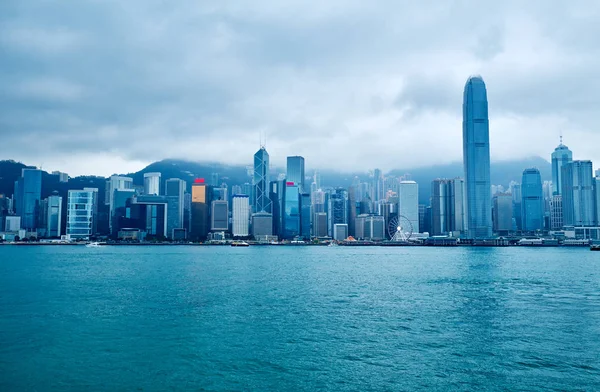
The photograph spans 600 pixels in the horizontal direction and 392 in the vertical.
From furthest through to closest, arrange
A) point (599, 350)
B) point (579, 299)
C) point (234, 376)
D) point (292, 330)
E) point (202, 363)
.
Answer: point (579, 299) → point (292, 330) → point (599, 350) → point (202, 363) → point (234, 376)

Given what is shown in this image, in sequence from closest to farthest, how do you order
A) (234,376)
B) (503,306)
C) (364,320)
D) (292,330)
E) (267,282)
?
(234,376) → (292,330) → (364,320) → (503,306) → (267,282)

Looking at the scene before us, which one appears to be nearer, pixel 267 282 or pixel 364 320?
pixel 364 320

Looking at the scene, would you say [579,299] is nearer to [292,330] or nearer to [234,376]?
[292,330]

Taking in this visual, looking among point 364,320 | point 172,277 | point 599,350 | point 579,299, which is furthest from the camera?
point 172,277

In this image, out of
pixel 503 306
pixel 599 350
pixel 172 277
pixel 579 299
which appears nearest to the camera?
pixel 599 350

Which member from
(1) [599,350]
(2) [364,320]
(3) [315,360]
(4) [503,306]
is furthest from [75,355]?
(4) [503,306]

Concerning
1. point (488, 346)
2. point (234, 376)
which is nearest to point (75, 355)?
point (234, 376)

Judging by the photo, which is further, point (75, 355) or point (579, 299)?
point (579, 299)

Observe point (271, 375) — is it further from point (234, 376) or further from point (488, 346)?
point (488, 346)
